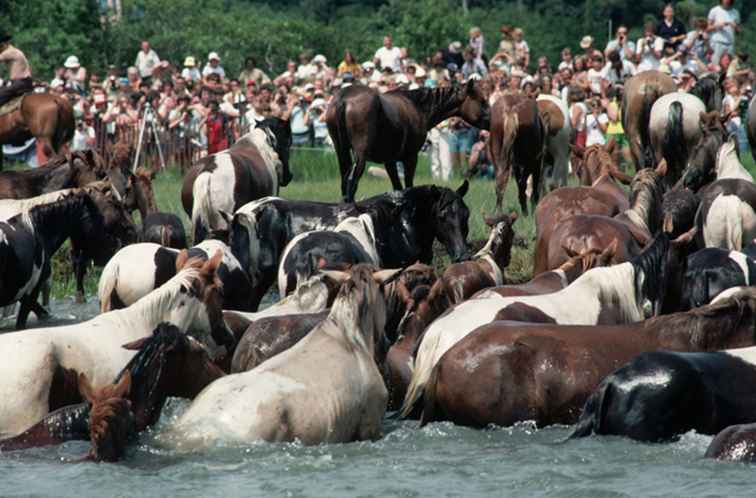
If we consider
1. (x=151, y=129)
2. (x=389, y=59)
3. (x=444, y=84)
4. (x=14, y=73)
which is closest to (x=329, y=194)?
(x=444, y=84)

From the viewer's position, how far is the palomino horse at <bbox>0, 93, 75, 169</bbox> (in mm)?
23344

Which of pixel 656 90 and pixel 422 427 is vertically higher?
pixel 656 90

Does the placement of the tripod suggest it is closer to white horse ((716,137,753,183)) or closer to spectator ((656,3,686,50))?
spectator ((656,3,686,50))

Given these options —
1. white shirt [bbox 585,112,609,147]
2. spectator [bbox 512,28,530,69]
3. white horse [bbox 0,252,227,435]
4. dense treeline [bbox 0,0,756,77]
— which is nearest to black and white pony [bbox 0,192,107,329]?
white horse [bbox 0,252,227,435]

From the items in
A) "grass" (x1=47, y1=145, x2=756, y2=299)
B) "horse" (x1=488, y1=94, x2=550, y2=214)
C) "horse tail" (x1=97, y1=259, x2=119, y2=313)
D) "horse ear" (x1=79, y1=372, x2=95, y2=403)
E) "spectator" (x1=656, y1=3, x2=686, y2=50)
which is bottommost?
"grass" (x1=47, y1=145, x2=756, y2=299)

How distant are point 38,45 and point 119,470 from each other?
31682 millimetres

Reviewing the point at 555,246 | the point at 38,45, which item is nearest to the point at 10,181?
the point at 555,246

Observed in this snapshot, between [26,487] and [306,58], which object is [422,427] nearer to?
[26,487]

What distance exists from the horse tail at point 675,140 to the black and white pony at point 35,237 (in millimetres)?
7420

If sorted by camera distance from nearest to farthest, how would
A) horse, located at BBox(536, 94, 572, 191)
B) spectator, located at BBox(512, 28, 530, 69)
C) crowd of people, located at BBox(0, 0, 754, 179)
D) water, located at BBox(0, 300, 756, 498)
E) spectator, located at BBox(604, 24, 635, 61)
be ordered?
water, located at BBox(0, 300, 756, 498) → horse, located at BBox(536, 94, 572, 191) → crowd of people, located at BBox(0, 0, 754, 179) → spectator, located at BBox(604, 24, 635, 61) → spectator, located at BBox(512, 28, 530, 69)

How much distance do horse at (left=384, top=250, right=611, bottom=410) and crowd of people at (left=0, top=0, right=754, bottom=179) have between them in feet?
42.3

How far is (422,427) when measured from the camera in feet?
32.9

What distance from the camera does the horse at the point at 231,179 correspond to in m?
16.8

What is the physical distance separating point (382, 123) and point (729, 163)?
4.36 metres
